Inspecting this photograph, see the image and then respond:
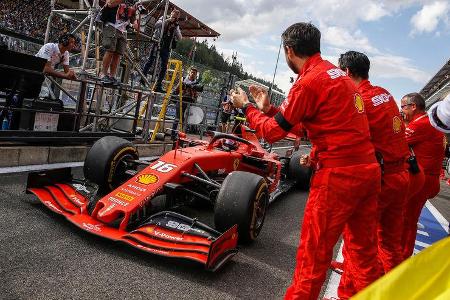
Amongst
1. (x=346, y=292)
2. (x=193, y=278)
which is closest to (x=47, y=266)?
(x=193, y=278)

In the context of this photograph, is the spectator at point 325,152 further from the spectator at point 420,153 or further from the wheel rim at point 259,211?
the spectator at point 420,153

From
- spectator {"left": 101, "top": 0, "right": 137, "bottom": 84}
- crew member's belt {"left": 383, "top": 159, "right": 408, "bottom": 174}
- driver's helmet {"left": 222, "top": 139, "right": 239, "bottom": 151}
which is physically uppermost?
spectator {"left": 101, "top": 0, "right": 137, "bottom": 84}

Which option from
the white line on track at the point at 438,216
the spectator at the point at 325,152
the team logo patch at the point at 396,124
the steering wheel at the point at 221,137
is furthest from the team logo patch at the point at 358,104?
the white line on track at the point at 438,216

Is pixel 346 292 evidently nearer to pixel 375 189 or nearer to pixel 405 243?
pixel 375 189

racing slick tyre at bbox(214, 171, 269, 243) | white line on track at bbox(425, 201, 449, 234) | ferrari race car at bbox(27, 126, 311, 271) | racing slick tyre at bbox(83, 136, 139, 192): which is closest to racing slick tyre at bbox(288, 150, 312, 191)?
ferrari race car at bbox(27, 126, 311, 271)

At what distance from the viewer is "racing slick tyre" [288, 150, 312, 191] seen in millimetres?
7207

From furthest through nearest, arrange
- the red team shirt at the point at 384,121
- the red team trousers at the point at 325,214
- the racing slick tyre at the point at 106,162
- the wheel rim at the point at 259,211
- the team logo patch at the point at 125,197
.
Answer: the racing slick tyre at the point at 106,162 → the wheel rim at the point at 259,211 → the team logo patch at the point at 125,197 → the red team shirt at the point at 384,121 → the red team trousers at the point at 325,214

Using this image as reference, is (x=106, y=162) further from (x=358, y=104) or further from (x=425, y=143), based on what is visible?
(x=425, y=143)

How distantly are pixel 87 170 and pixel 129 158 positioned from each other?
488 millimetres

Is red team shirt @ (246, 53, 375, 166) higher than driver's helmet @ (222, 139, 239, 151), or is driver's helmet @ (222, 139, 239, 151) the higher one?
red team shirt @ (246, 53, 375, 166)

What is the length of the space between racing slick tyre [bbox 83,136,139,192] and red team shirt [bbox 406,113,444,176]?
10.1 feet

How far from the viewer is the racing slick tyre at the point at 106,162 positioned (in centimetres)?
441

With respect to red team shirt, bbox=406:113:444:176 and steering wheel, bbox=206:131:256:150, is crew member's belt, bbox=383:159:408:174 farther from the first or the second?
steering wheel, bbox=206:131:256:150

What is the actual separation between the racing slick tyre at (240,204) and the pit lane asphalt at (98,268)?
26cm
